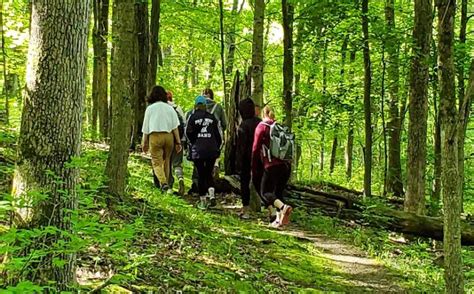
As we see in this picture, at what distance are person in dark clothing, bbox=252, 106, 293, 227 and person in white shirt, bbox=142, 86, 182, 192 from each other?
162 centimetres

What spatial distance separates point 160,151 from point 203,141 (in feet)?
2.78

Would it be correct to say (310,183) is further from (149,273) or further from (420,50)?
(149,273)

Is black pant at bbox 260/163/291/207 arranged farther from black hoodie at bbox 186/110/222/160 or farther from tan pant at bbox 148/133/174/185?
tan pant at bbox 148/133/174/185

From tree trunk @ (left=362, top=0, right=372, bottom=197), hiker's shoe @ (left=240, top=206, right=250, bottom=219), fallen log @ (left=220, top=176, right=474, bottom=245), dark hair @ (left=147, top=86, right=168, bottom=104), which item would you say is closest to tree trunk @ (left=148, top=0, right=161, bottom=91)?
fallen log @ (left=220, top=176, right=474, bottom=245)

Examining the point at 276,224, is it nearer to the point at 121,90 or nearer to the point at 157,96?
the point at 157,96

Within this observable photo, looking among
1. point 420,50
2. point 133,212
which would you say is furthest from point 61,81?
point 420,50

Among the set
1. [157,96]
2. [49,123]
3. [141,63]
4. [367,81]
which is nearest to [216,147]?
[157,96]

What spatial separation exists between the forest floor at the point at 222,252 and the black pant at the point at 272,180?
570 mm

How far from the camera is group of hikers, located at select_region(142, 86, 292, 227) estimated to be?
9.77m

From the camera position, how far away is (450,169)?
21.1ft

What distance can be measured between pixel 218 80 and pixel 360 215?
18.3 metres

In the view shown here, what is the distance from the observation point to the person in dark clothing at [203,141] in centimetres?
1024

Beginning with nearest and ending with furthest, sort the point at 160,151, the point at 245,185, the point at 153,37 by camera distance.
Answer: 1. the point at 160,151
2. the point at 245,185
3. the point at 153,37

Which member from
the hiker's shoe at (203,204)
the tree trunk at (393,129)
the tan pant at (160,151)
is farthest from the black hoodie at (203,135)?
the tree trunk at (393,129)
